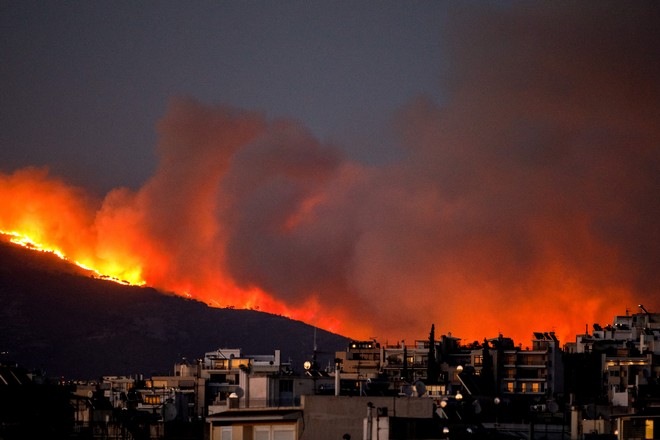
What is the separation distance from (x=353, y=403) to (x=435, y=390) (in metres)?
57.6

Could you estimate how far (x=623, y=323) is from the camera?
16500 cm

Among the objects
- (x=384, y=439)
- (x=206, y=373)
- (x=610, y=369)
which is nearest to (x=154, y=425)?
(x=384, y=439)

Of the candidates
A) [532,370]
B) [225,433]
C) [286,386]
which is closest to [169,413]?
[286,386]

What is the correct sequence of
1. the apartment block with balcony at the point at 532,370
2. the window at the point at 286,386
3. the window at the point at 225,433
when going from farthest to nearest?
1. the apartment block with balcony at the point at 532,370
2. the window at the point at 286,386
3. the window at the point at 225,433

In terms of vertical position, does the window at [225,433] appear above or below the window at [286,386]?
below

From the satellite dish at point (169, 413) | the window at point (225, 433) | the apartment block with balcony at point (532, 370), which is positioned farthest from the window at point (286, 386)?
the apartment block with balcony at point (532, 370)

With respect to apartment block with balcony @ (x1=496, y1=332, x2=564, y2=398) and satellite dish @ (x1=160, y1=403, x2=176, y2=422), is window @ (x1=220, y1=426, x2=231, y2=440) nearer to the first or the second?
satellite dish @ (x1=160, y1=403, x2=176, y2=422)

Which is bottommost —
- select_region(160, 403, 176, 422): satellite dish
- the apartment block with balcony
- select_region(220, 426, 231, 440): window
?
select_region(220, 426, 231, 440): window

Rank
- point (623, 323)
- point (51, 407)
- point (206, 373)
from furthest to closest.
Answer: point (623, 323) → point (206, 373) → point (51, 407)

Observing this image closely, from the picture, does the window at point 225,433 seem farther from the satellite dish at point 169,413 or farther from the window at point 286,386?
the satellite dish at point 169,413

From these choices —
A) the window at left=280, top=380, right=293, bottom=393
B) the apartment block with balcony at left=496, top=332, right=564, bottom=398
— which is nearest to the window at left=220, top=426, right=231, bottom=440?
the window at left=280, top=380, right=293, bottom=393

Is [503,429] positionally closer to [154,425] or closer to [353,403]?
[154,425]

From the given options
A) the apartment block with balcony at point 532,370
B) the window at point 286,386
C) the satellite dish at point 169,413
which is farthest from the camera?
the apartment block with balcony at point 532,370

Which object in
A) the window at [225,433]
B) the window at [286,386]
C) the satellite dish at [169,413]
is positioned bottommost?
the window at [225,433]
